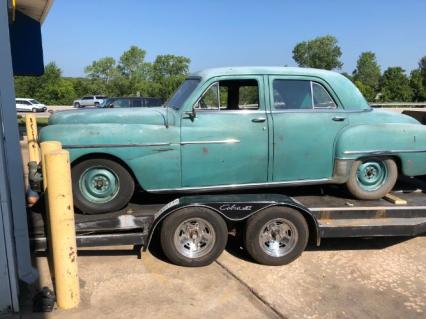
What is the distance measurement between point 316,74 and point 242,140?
1.26m

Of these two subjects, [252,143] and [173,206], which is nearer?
[173,206]

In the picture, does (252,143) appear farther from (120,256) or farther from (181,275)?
(120,256)

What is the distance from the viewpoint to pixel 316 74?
206 inches

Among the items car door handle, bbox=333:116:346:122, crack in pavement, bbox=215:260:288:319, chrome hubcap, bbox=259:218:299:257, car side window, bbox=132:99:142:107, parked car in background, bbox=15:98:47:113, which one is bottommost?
crack in pavement, bbox=215:260:288:319

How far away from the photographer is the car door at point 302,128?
16.4 ft

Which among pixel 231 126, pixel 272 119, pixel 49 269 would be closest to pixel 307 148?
pixel 272 119

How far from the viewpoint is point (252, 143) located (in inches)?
194

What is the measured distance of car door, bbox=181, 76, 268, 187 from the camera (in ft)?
15.9

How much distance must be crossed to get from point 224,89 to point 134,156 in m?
1.33

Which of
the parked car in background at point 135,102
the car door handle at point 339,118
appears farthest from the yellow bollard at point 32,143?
the parked car in background at point 135,102

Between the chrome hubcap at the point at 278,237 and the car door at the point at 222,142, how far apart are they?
58cm

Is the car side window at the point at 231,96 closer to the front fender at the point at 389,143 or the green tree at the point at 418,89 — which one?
the front fender at the point at 389,143

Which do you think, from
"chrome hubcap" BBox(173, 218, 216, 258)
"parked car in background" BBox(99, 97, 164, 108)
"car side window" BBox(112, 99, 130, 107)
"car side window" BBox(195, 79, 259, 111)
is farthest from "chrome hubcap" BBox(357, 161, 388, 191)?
"car side window" BBox(112, 99, 130, 107)

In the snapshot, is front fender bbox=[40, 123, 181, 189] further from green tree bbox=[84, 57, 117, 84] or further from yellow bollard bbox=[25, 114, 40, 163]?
green tree bbox=[84, 57, 117, 84]
